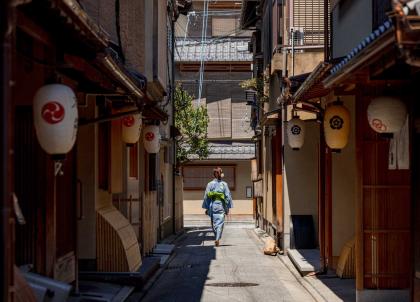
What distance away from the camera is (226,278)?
16.6 meters

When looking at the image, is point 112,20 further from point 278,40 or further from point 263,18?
point 263,18

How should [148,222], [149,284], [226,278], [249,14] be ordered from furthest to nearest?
[249,14] < [148,222] < [226,278] < [149,284]

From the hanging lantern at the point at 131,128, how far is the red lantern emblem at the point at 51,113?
284 inches

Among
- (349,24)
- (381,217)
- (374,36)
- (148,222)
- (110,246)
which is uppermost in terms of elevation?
(349,24)

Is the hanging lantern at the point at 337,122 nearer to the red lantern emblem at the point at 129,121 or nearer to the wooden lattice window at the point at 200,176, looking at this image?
the red lantern emblem at the point at 129,121

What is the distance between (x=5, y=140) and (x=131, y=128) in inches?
361

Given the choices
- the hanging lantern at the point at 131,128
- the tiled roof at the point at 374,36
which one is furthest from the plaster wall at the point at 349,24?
the hanging lantern at the point at 131,128

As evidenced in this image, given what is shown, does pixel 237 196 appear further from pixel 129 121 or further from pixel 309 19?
pixel 129 121

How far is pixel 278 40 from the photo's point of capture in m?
23.0

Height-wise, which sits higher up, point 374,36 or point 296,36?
point 296,36

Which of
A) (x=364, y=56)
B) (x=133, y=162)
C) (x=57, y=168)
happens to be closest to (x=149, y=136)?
(x=133, y=162)

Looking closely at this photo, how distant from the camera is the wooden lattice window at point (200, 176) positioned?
154 ft

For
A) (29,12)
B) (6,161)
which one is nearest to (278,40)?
(29,12)

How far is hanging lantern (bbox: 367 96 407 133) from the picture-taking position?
32.5ft
